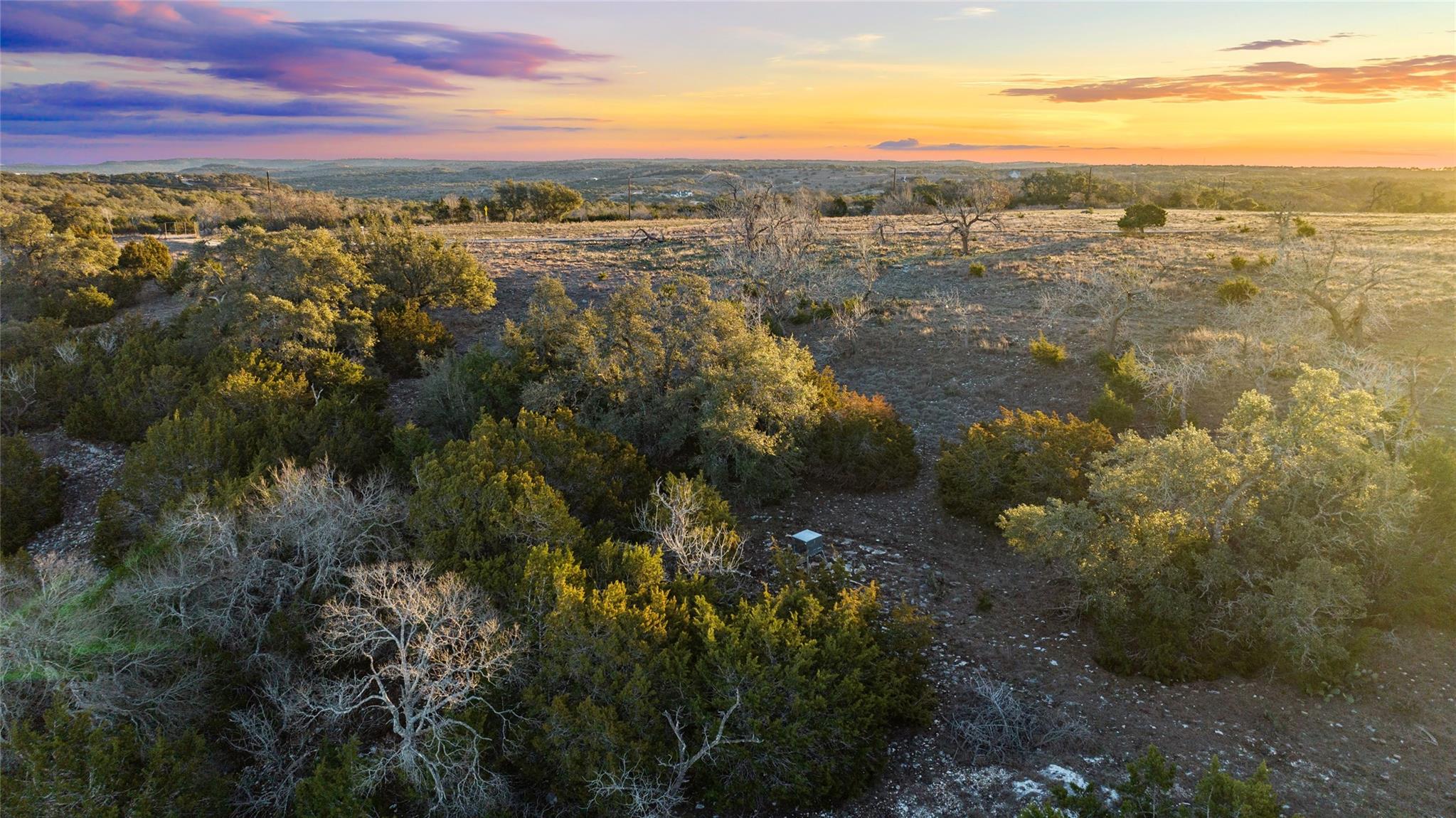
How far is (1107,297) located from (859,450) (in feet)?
32.4

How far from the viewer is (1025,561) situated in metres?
13.1

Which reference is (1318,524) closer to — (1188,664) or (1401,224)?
(1188,664)

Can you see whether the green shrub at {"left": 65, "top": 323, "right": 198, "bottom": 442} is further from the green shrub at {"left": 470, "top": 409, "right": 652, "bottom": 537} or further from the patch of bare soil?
the green shrub at {"left": 470, "top": 409, "right": 652, "bottom": 537}

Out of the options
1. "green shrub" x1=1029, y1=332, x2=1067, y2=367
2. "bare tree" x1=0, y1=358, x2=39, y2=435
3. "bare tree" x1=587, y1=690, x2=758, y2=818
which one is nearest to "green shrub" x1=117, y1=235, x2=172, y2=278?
"bare tree" x1=0, y1=358, x2=39, y2=435

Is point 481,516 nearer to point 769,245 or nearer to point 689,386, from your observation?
point 689,386

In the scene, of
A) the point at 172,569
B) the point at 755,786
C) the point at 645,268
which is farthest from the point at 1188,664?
the point at 645,268

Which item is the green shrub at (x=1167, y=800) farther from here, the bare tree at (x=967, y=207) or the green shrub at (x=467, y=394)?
the bare tree at (x=967, y=207)

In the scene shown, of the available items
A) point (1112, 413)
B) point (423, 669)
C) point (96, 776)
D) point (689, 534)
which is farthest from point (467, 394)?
point (1112, 413)

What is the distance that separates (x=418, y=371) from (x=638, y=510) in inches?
460

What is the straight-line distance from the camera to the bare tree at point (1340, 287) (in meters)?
19.0

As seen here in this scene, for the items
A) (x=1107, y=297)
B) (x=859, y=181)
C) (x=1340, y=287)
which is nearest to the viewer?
(x=1107, y=297)

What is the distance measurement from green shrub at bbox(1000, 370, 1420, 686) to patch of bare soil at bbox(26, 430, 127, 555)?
686 inches

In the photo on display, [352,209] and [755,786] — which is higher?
[352,209]

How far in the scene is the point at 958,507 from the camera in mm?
14539
